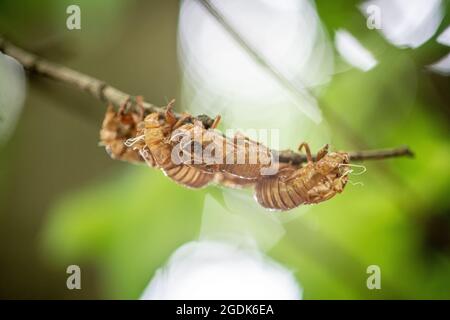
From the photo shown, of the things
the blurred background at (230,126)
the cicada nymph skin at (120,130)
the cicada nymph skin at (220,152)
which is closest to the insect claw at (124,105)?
the cicada nymph skin at (120,130)

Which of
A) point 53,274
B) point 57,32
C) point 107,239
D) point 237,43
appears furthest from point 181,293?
point 57,32

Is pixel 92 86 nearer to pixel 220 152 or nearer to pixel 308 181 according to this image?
pixel 220 152

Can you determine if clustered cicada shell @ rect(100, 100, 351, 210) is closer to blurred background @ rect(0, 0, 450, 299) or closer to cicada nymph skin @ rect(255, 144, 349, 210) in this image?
cicada nymph skin @ rect(255, 144, 349, 210)

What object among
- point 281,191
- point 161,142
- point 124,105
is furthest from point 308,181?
point 124,105

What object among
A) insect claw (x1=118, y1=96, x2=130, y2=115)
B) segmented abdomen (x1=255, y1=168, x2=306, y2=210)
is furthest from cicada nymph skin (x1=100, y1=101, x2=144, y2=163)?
segmented abdomen (x1=255, y1=168, x2=306, y2=210)

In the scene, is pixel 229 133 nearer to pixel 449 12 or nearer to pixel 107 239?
pixel 107 239

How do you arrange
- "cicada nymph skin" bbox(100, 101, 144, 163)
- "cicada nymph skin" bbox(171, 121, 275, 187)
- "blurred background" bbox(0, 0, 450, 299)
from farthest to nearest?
"blurred background" bbox(0, 0, 450, 299), "cicada nymph skin" bbox(100, 101, 144, 163), "cicada nymph skin" bbox(171, 121, 275, 187)
